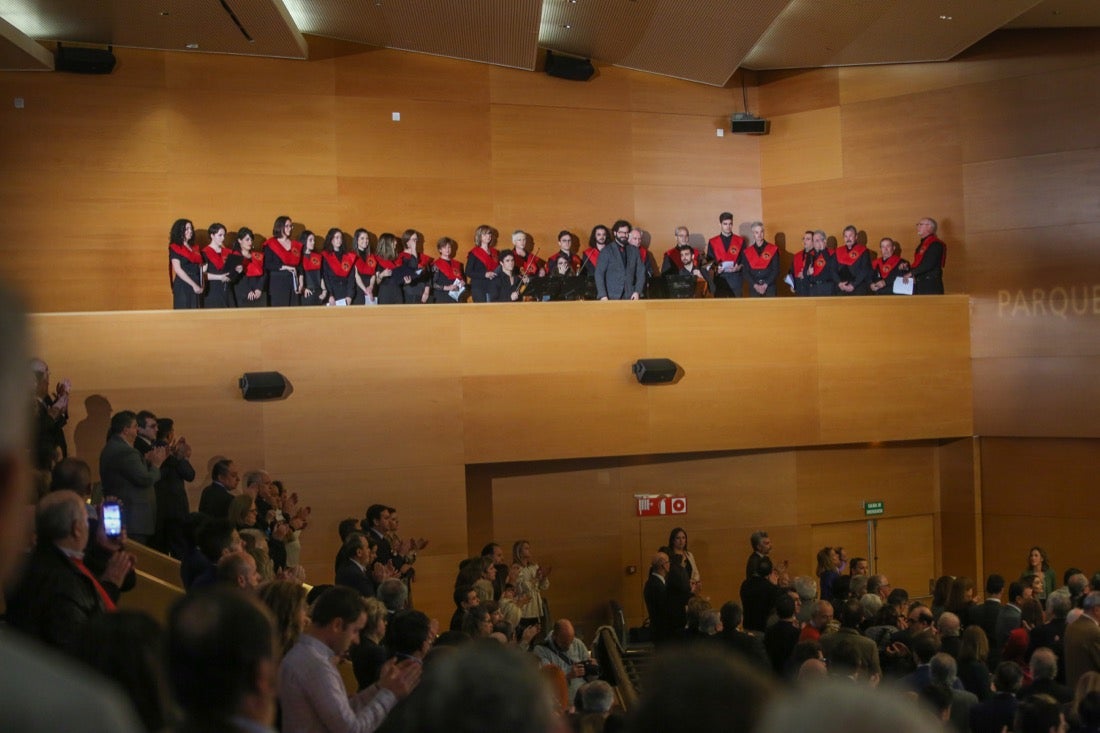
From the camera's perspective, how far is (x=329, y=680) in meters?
3.49

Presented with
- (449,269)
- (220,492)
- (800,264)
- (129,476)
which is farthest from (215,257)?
(800,264)

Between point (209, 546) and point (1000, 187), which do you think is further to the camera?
point (1000, 187)

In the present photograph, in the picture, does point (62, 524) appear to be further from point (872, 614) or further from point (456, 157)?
point (456, 157)

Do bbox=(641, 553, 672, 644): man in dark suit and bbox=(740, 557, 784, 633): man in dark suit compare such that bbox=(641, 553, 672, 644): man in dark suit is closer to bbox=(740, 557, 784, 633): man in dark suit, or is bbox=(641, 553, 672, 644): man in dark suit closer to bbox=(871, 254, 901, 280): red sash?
bbox=(740, 557, 784, 633): man in dark suit

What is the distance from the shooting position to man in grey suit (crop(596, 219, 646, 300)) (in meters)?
13.1

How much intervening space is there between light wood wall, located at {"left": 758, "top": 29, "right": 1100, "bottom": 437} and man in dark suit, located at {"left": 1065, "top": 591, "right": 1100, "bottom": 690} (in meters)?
7.01

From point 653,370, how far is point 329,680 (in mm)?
8837

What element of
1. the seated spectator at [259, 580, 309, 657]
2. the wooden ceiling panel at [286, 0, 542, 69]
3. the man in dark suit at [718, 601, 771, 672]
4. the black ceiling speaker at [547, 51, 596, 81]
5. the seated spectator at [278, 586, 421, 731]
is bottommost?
the man in dark suit at [718, 601, 771, 672]

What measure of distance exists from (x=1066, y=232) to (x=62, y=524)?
11957 millimetres

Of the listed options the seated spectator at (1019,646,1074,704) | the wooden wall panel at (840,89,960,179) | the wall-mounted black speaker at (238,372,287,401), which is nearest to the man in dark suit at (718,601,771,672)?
the seated spectator at (1019,646,1074,704)

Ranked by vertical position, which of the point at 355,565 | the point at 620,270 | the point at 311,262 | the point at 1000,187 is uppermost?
the point at 1000,187

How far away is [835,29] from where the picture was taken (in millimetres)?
13078

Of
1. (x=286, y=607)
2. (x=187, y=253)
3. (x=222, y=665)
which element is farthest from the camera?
(x=187, y=253)

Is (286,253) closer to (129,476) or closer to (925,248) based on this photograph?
(129,476)
